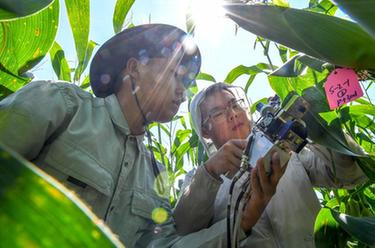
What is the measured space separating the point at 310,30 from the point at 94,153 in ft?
1.88

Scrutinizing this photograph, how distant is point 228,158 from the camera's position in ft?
2.60

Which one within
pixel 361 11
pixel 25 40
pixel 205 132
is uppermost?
pixel 361 11

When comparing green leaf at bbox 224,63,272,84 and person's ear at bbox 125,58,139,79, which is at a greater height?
green leaf at bbox 224,63,272,84

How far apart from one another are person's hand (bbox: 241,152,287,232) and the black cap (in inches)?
18.9

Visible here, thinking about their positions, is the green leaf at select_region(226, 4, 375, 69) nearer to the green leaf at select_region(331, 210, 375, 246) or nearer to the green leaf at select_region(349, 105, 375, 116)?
the green leaf at select_region(331, 210, 375, 246)

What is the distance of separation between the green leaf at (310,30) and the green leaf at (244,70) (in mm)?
588

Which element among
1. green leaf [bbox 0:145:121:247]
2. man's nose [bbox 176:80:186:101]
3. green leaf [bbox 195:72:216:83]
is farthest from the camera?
green leaf [bbox 195:72:216:83]

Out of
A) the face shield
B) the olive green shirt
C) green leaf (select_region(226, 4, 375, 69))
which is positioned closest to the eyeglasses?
the face shield

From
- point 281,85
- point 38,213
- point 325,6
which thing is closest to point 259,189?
point 281,85

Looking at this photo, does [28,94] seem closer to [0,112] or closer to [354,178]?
[0,112]

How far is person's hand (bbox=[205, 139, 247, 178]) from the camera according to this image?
789 mm

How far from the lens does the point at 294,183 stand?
2.90 ft

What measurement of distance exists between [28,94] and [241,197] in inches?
18.1

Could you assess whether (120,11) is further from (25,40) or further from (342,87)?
(342,87)
